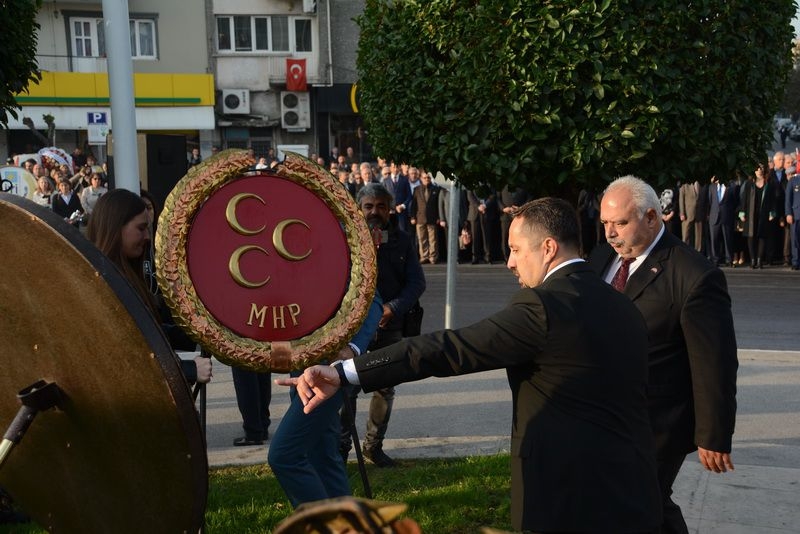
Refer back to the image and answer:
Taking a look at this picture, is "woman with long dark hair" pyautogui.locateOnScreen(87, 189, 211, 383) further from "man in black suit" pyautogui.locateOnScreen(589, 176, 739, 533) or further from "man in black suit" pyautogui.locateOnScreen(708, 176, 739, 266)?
"man in black suit" pyautogui.locateOnScreen(708, 176, 739, 266)

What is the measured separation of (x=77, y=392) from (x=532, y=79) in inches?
132

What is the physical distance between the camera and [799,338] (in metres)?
11.2

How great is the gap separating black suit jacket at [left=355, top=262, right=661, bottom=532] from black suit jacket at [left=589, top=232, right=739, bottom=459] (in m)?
1.01

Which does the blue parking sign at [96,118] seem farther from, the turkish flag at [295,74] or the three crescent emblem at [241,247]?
the three crescent emblem at [241,247]

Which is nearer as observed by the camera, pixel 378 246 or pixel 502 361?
pixel 502 361

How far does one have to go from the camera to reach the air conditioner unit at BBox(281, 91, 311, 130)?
3681 cm

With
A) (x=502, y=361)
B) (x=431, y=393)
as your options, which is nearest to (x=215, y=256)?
(x=502, y=361)

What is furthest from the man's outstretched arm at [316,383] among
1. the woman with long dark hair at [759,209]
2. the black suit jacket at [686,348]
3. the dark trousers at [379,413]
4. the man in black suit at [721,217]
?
the woman with long dark hair at [759,209]

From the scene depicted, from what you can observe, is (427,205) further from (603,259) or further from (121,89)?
(603,259)

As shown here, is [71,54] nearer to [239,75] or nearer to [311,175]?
[239,75]

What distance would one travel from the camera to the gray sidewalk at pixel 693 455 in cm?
554

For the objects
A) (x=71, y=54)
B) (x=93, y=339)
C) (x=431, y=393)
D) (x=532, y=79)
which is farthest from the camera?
(x=71, y=54)

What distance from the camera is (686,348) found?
14.2 feet

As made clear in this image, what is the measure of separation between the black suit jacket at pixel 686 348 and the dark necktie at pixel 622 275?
12cm
